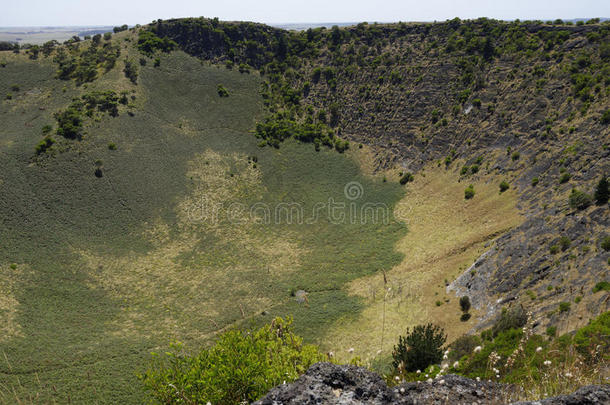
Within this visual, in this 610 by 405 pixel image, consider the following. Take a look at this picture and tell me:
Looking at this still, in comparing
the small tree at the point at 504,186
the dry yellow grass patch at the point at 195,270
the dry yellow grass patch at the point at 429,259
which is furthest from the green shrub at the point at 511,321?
the small tree at the point at 504,186

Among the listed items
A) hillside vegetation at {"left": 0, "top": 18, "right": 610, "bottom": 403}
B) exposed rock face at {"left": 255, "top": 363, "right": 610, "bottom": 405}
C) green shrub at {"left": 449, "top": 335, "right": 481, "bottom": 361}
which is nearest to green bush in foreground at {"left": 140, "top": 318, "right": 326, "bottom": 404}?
hillside vegetation at {"left": 0, "top": 18, "right": 610, "bottom": 403}

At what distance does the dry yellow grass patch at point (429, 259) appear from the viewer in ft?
109

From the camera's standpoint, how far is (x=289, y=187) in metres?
63.0

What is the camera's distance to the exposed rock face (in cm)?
926

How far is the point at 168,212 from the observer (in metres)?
54.5

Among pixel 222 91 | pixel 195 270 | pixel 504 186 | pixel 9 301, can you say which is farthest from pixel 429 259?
pixel 222 91

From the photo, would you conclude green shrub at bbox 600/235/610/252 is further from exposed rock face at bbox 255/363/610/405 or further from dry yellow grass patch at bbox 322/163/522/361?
exposed rock face at bbox 255/363/610/405

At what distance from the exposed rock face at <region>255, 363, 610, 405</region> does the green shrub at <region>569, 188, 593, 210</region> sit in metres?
31.9

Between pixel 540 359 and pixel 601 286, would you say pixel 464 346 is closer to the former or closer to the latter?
pixel 601 286

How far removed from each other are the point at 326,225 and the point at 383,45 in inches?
2027

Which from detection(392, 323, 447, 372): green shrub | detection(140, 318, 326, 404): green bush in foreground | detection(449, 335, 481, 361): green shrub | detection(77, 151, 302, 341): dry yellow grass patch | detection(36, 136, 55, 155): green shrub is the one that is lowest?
detection(77, 151, 302, 341): dry yellow grass patch

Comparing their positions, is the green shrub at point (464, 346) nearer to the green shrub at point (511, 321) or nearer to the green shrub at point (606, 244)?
the green shrub at point (511, 321)

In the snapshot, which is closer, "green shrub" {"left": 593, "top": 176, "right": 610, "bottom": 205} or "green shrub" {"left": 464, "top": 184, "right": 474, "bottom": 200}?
"green shrub" {"left": 593, "top": 176, "right": 610, "bottom": 205}

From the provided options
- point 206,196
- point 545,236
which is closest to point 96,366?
point 206,196
